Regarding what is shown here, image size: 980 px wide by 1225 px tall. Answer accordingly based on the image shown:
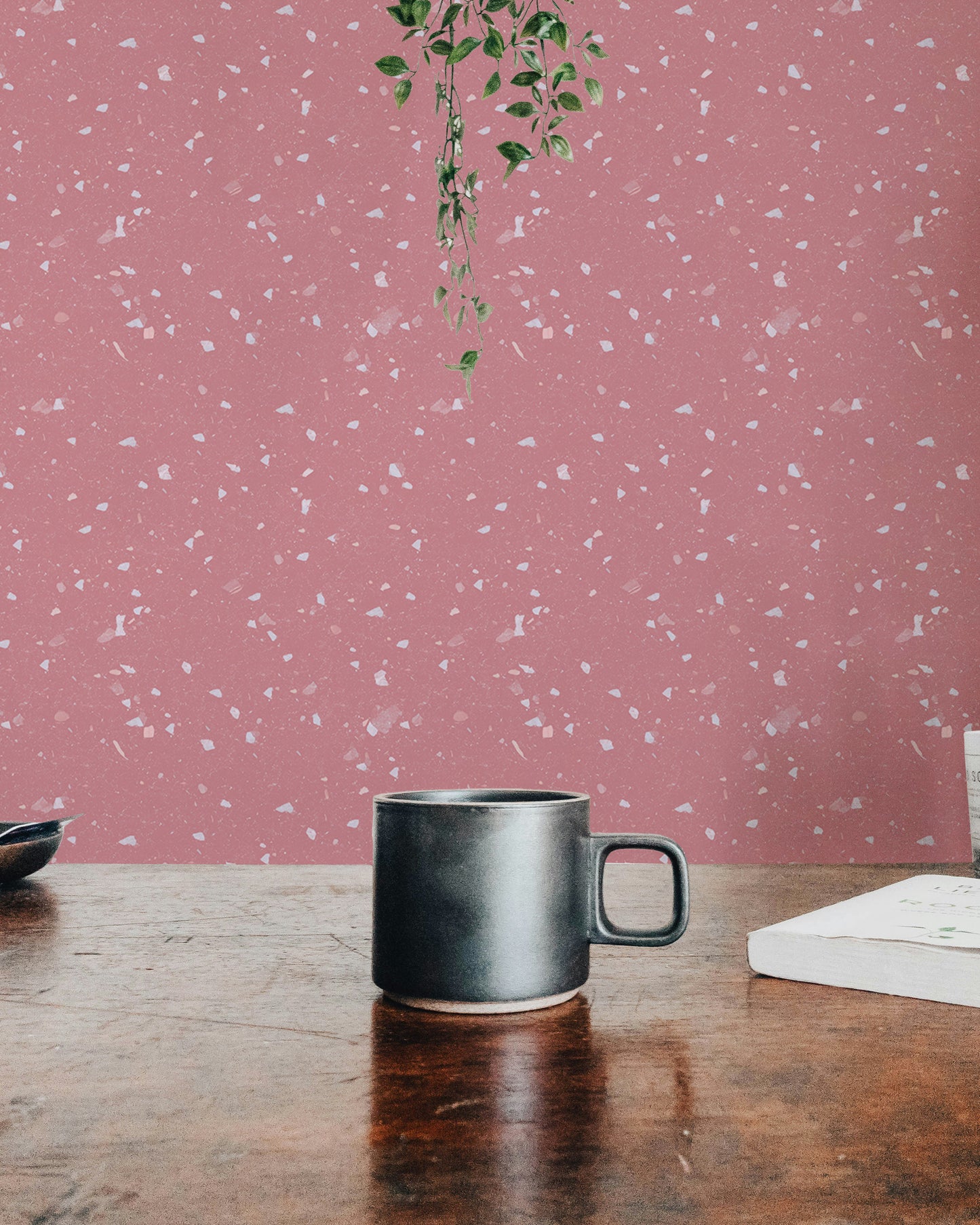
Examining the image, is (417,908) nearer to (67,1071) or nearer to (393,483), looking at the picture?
(67,1071)

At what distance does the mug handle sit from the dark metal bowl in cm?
56

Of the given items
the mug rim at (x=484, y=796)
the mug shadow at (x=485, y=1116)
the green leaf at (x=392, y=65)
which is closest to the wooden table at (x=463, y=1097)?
the mug shadow at (x=485, y=1116)

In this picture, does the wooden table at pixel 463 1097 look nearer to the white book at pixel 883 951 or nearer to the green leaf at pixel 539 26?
the white book at pixel 883 951

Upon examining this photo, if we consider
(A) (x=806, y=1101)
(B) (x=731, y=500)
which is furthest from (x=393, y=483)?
(A) (x=806, y=1101)

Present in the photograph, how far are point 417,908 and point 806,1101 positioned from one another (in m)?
0.21

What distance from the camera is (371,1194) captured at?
375mm

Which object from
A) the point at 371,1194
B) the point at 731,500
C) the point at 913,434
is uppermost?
the point at 913,434

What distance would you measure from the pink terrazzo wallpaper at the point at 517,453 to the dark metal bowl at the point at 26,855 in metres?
0.85

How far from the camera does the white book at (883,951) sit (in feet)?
1.99

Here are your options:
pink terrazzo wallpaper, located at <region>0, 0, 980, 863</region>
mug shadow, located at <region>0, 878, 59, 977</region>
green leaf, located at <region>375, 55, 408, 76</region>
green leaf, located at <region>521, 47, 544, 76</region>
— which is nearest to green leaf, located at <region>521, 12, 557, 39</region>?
green leaf, located at <region>521, 47, 544, 76</region>

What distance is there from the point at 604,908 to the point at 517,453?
1.28 metres

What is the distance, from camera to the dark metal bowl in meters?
0.92

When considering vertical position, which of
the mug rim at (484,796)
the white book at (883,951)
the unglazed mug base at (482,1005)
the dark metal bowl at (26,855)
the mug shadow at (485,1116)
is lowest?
the mug shadow at (485,1116)

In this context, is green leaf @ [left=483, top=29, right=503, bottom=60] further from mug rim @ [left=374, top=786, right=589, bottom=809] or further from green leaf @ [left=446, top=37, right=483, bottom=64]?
mug rim @ [left=374, top=786, right=589, bottom=809]
